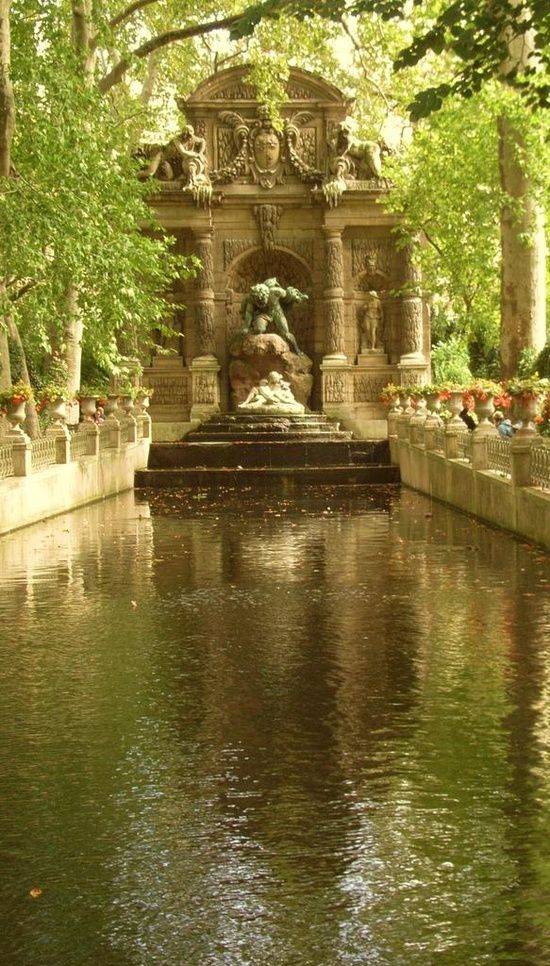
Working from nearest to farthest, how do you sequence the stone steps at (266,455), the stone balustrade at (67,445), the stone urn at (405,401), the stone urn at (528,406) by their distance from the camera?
the stone urn at (528,406)
the stone balustrade at (67,445)
the stone steps at (266,455)
the stone urn at (405,401)

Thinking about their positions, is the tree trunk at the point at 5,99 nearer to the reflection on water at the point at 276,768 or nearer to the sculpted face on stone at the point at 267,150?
the reflection on water at the point at 276,768

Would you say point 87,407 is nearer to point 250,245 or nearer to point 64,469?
point 64,469

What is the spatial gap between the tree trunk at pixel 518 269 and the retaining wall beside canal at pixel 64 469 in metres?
7.77

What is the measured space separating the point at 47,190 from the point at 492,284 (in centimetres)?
1562

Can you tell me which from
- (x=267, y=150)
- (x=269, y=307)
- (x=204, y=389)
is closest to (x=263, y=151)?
(x=267, y=150)

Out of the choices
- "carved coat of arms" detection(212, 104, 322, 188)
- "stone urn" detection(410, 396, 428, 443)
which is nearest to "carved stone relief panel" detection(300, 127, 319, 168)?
"carved coat of arms" detection(212, 104, 322, 188)

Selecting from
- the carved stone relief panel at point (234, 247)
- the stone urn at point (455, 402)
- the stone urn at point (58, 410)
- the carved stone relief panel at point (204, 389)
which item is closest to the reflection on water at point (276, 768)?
the stone urn at point (58, 410)

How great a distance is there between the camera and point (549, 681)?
8.94 m

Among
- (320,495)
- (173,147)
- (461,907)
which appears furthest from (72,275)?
(461,907)

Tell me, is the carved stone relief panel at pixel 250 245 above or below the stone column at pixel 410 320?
above

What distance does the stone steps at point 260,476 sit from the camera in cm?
2923

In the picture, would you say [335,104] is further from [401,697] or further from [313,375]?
[401,697]

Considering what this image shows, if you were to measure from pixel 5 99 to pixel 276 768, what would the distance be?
18.5m

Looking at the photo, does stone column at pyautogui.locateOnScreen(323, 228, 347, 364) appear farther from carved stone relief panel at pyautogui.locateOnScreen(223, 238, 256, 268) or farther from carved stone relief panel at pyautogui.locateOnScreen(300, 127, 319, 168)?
carved stone relief panel at pyautogui.locateOnScreen(223, 238, 256, 268)
